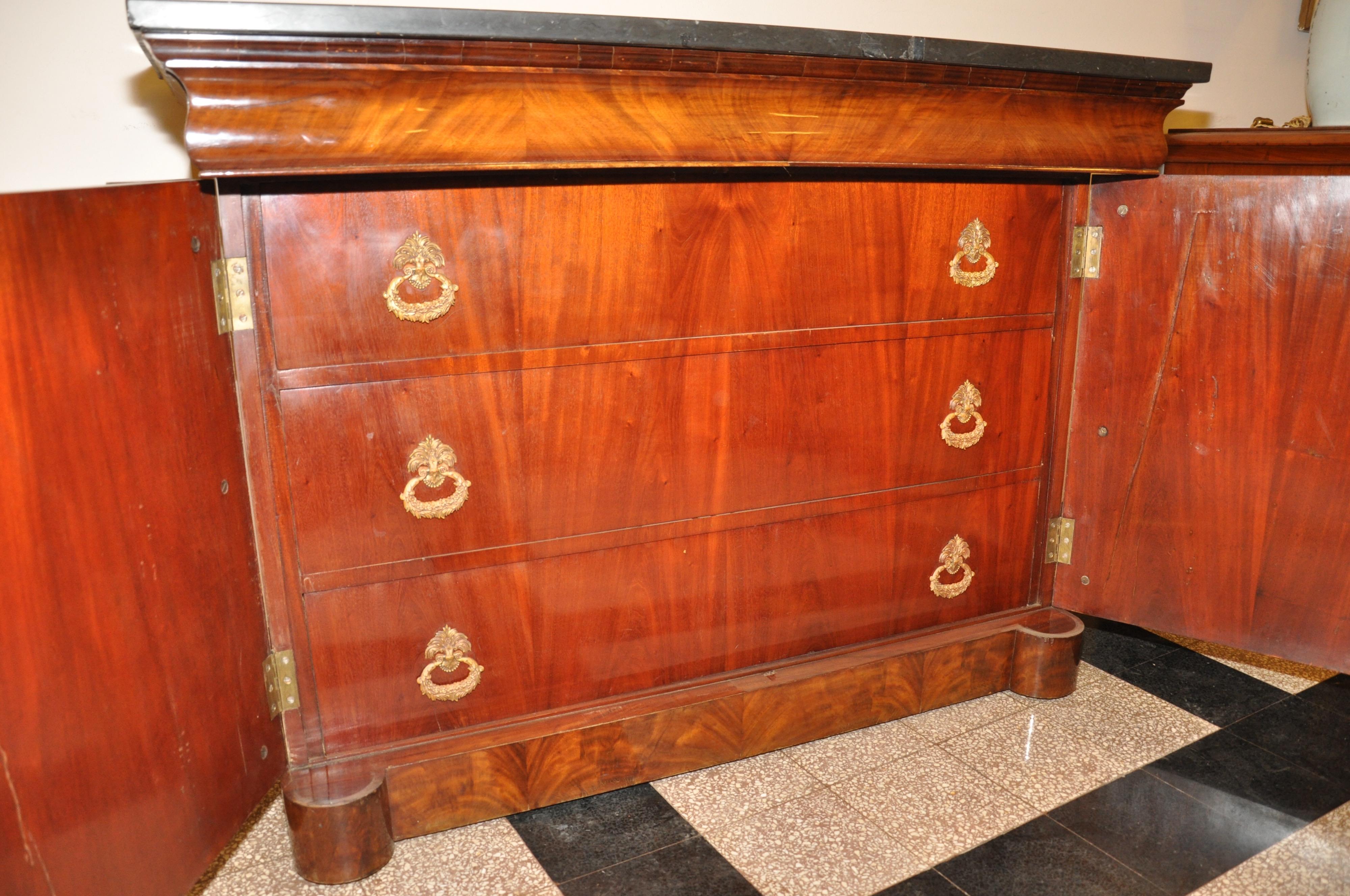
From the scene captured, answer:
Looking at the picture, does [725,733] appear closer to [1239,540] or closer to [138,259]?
[1239,540]

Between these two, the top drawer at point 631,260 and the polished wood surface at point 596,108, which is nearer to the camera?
the polished wood surface at point 596,108

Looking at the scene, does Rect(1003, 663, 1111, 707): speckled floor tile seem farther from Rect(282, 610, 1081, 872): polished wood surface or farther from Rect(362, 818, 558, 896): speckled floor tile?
Rect(362, 818, 558, 896): speckled floor tile

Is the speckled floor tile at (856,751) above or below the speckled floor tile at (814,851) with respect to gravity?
above

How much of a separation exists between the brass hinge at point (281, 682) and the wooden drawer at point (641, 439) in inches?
4.5

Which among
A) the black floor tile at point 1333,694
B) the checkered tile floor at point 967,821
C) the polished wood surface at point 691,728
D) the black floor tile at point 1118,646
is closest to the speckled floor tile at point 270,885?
the checkered tile floor at point 967,821

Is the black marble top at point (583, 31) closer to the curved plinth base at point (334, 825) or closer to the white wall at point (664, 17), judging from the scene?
the white wall at point (664, 17)

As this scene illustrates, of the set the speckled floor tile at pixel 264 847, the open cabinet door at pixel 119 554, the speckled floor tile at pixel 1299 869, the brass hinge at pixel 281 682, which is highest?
the open cabinet door at pixel 119 554

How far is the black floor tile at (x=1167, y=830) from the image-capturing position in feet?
4.28

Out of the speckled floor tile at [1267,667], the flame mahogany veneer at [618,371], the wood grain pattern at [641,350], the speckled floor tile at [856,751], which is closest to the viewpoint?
the flame mahogany veneer at [618,371]

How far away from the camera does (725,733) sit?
58.7 inches

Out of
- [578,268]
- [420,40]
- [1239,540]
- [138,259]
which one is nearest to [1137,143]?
[1239,540]

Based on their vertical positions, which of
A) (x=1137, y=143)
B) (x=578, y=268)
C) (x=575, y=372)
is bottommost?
(x=575, y=372)

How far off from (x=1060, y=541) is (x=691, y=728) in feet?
2.62

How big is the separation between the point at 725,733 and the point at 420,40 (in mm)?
1091
